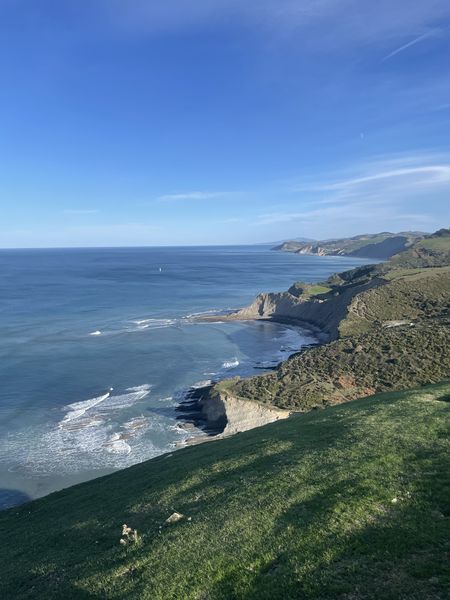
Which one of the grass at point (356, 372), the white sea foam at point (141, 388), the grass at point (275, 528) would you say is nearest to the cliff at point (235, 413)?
the grass at point (356, 372)

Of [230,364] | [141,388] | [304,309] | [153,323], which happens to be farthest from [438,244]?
[141,388]

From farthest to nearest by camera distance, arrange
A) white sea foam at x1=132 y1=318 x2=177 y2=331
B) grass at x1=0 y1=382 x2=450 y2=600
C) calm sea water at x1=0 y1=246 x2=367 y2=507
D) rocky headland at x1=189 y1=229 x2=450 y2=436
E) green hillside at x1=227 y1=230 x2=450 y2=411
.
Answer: white sea foam at x1=132 y1=318 x2=177 y2=331 < green hillside at x1=227 y1=230 x2=450 y2=411 < rocky headland at x1=189 y1=229 x2=450 y2=436 < calm sea water at x1=0 y1=246 x2=367 y2=507 < grass at x1=0 y1=382 x2=450 y2=600

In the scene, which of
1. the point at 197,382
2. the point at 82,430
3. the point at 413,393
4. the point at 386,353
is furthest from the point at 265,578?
the point at 197,382

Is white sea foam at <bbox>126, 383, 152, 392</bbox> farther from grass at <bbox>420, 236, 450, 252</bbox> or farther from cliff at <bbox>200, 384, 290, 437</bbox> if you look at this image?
grass at <bbox>420, 236, 450, 252</bbox>

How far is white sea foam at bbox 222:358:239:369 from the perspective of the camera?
65250 mm

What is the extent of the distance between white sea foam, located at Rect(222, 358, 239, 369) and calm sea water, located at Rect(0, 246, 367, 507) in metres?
0.14

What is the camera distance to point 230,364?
6694 centimetres

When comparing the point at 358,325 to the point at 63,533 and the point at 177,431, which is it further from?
the point at 63,533

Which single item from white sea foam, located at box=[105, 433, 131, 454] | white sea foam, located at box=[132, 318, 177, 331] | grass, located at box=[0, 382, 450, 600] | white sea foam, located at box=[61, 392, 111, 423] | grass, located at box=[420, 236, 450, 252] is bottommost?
white sea foam, located at box=[105, 433, 131, 454]

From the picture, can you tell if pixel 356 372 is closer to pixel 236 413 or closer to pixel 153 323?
pixel 236 413

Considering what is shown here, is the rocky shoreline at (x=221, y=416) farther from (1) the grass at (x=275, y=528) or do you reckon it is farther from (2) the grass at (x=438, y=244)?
(2) the grass at (x=438, y=244)

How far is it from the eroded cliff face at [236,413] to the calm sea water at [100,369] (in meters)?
3.96

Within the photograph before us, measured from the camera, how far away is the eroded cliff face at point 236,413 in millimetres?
41875

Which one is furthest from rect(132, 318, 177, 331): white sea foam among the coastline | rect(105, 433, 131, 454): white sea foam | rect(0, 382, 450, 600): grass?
rect(0, 382, 450, 600): grass
